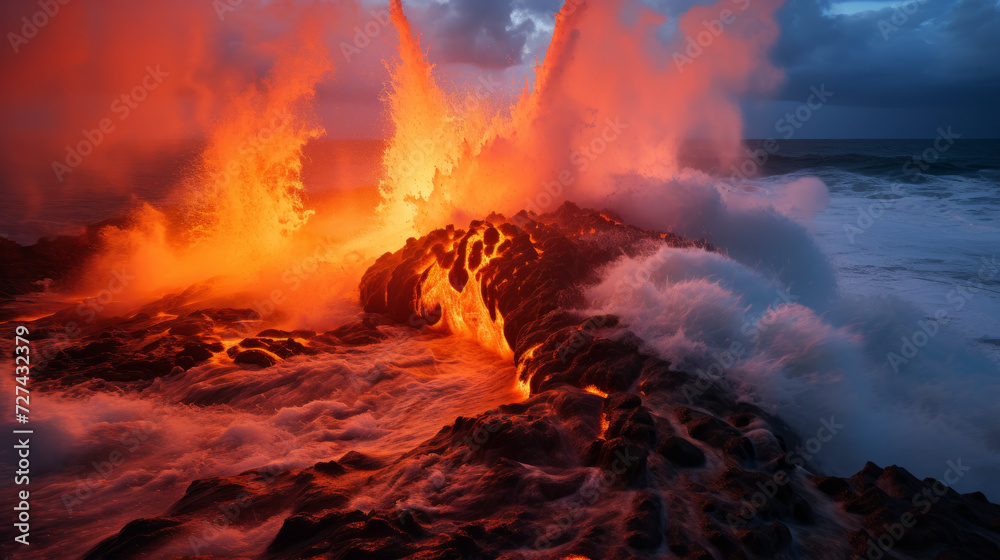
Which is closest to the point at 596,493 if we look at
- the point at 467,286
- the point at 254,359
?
the point at 467,286

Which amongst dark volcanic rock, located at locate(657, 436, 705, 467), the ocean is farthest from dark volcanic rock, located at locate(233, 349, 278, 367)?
dark volcanic rock, located at locate(657, 436, 705, 467)

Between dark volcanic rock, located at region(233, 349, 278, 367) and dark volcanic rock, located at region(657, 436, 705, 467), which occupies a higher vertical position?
dark volcanic rock, located at region(233, 349, 278, 367)

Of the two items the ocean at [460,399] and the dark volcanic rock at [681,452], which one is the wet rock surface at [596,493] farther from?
the ocean at [460,399]

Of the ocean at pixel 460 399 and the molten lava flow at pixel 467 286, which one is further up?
the molten lava flow at pixel 467 286

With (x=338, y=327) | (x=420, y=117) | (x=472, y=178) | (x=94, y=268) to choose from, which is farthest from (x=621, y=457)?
(x=94, y=268)

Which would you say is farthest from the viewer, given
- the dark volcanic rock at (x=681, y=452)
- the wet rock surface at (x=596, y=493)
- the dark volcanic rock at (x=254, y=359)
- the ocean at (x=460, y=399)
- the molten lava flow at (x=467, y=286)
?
the molten lava flow at (x=467, y=286)

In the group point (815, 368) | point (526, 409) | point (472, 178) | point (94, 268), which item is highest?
point (94, 268)

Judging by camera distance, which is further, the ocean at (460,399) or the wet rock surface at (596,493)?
the ocean at (460,399)

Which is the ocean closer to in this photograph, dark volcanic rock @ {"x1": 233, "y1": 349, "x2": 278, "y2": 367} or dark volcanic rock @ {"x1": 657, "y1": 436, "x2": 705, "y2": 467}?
dark volcanic rock @ {"x1": 233, "y1": 349, "x2": 278, "y2": 367}

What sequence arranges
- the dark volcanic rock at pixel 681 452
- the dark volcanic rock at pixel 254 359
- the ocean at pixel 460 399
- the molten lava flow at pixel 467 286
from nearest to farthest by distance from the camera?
the dark volcanic rock at pixel 681 452, the ocean at pixel 460 399, the dark volcanic rock at pixel 254 359, the molten lava flow at pixel 467 286

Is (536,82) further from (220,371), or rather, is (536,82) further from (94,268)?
(94,268)

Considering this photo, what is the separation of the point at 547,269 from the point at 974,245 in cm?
1640

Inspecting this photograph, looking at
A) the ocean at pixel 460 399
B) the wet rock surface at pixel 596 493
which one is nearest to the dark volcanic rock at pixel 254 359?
the ocean at pixel 460 399

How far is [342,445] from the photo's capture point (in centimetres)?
→ 585
